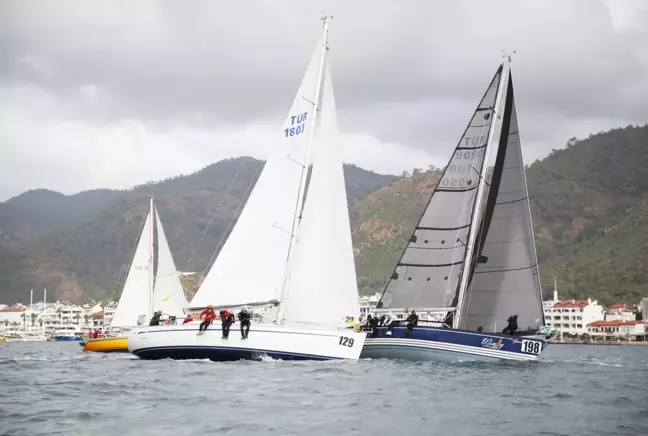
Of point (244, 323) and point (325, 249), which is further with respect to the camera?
point (325, 249)

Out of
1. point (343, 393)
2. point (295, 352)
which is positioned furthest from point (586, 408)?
point (295, 352)

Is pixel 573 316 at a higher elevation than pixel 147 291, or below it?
below

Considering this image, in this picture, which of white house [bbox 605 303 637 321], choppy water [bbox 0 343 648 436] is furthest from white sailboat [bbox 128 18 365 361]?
white house [bbox 605 303 637 321]

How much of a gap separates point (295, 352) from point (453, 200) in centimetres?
1027

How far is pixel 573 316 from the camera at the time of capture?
161500mm

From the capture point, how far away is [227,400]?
2231cm

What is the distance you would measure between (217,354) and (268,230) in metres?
Answer: 4.88

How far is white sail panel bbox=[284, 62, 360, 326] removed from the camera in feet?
112

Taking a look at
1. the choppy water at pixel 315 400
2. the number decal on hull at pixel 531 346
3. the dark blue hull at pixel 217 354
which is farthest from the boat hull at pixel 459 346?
the dark blue hull at pixel 217 354

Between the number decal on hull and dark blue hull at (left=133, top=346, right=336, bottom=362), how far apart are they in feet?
27.4

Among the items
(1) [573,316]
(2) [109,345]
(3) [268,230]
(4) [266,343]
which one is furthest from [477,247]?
(1) [573,316]

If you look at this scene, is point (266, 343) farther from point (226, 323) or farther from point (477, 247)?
point (477, 247)

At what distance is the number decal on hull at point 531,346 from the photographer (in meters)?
36.2

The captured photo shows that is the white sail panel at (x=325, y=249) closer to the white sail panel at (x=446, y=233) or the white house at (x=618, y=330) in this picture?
the white sail panel at (x=446, y=233)
